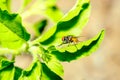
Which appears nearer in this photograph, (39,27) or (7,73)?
(7,73)

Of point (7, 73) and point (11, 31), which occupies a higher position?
point (11, 31)

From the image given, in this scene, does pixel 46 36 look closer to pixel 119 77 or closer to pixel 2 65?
pixel 2 65

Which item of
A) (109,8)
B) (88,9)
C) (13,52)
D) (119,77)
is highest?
(109,8)

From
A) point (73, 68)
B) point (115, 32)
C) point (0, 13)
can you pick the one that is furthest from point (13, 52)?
point (115, 32)

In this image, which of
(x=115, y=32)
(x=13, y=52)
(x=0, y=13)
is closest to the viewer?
(x=0, y=13)

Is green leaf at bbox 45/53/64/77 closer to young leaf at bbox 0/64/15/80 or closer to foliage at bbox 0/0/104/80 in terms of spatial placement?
foliage at bbox 0/0/104/80

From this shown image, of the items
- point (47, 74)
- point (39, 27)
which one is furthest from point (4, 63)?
point (39, 27)

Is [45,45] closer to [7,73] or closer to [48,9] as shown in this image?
[7,73]
